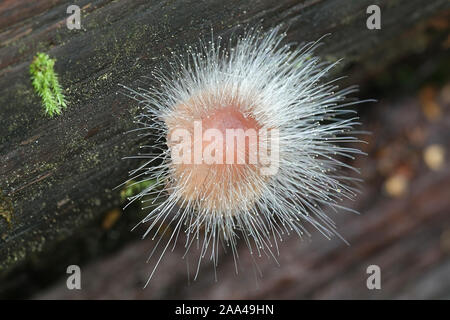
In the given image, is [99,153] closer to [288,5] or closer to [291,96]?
[291,96]

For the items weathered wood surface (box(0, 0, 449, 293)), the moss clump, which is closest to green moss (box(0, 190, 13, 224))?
weathered wood surface (box(0, 0, 449, 293))

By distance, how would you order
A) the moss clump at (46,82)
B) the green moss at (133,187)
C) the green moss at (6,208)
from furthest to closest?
the green moss at (133,187) < the green moss at (6,208) < the moss clump at (46,82)

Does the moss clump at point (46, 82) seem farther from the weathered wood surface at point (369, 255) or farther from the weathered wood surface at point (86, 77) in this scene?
the weathered wood surface at point (369, 255)

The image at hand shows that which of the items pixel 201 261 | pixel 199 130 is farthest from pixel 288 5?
pixel 201 261

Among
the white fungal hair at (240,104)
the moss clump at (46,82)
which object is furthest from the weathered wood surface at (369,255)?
the moss clump at (46,82)

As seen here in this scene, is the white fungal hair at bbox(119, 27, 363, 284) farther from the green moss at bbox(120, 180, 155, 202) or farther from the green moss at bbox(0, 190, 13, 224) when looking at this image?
the green moss at bbox(0, 190, 13, 224)

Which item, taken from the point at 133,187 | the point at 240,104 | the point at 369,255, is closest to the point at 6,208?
the point at 133,187
